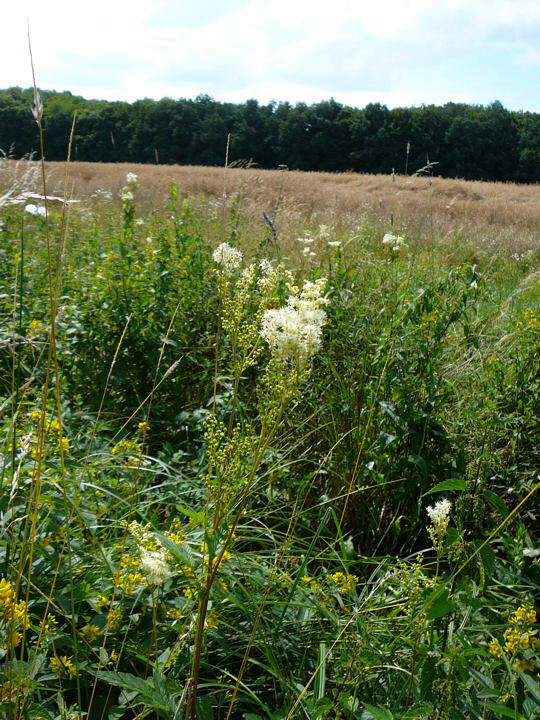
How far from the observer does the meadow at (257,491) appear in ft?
4.17

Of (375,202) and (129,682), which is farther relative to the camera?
(375,202)

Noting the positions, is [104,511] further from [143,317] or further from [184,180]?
[184,180]

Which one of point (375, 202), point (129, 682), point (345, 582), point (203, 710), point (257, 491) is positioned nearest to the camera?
point (129, 682)

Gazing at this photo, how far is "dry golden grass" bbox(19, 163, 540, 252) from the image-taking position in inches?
329

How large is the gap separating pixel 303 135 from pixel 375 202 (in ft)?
100.0

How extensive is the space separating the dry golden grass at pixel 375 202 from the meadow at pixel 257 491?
58.8 inches

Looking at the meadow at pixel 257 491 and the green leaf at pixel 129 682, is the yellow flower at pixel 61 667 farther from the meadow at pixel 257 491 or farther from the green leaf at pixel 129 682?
the green leaf at pixel 129 682

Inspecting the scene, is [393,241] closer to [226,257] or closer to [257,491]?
[257,491]

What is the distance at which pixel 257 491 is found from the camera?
209cm

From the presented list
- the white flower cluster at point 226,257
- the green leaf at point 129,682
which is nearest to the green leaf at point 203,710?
the green leaf at point 129,682

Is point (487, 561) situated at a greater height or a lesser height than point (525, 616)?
greater

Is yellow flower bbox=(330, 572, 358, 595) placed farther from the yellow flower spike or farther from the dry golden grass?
the dry golden grass

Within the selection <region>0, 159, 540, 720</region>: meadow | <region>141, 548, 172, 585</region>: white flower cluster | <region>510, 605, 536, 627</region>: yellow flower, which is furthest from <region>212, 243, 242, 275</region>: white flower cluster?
<region>510, 605, 536, 627</region>: yellow flower

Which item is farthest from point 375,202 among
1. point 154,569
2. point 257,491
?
point 154,569
